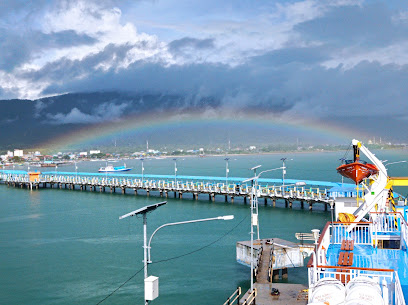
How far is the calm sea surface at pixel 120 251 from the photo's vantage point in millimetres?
28578

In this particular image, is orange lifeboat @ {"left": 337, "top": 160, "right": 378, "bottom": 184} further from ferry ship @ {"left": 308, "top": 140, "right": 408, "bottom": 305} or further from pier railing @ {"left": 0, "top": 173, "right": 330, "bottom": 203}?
pier railing @ {"left": 0, "top": 173, "right": 330, "bottom": 203}


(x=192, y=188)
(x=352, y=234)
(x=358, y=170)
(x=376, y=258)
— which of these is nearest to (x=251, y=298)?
(x=352, y=234)

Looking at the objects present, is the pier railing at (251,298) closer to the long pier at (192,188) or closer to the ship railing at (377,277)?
the ship railing at (377,277)

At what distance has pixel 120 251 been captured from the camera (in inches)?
1526

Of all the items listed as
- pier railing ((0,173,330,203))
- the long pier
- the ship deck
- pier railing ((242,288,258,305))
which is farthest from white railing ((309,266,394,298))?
pier railing ((0,173,330,203))

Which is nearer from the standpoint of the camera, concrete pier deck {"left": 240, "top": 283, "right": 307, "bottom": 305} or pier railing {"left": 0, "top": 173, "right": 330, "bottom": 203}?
concrete pier deck {"left": 240, "top": 283, "right": 307, "bottom": 305}

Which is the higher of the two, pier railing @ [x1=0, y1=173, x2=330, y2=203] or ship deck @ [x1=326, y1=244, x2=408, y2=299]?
ship deck @ [x1=326, y1=244, x2=408, y2=299]

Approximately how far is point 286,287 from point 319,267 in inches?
393

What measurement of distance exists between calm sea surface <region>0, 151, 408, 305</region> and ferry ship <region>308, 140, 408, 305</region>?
9.29 metres

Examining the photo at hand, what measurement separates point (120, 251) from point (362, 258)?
26.3 m

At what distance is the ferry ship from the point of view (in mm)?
11508

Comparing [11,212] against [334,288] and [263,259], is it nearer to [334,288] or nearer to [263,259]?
[263,259]

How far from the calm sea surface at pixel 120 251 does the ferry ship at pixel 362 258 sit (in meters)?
9.29

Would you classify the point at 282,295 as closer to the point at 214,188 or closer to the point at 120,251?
the point at 120,251
